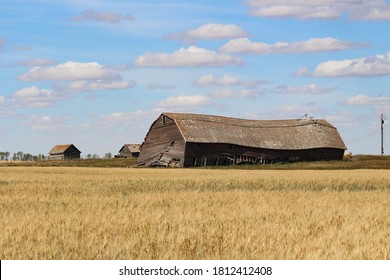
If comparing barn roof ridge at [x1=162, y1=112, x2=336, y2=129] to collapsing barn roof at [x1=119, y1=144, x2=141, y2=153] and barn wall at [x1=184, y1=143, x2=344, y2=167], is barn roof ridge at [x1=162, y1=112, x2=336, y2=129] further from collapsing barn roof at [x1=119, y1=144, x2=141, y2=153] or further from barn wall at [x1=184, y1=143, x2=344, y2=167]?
collapsing barn roof at [x1=119, y1=144, x2=141, y2=153]

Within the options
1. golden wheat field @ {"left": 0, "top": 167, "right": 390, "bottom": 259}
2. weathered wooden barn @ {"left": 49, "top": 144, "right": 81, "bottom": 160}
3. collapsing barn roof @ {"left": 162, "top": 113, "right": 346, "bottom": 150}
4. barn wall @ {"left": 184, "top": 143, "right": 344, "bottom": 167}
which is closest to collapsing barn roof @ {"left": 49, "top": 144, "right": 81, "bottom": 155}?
weathered wooden barn @ {"left": 49, "top": 144, "right": 81, "bottom": 160}

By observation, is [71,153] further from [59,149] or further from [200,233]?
[200,233]

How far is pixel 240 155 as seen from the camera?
8250 cm

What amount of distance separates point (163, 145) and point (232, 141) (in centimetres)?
857

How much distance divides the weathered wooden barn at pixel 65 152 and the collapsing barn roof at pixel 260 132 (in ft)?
177

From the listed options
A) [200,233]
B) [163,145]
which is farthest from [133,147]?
[200,233]

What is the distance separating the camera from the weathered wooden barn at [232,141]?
77500 millimetres

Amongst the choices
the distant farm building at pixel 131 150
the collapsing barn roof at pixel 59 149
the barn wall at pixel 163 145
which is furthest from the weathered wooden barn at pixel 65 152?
the barn wall at pixel 163 145

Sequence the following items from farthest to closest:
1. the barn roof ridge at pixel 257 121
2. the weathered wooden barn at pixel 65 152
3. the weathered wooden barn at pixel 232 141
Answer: the weathered wooden barn at pixel 65 152 → the barn roof ridge at pixel 257 121 → the weathered wooden barn at pixel 232 141

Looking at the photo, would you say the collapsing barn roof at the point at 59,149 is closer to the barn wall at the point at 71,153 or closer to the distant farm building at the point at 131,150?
the barn wall at the point at 71,153

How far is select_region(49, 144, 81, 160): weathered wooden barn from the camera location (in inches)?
5290

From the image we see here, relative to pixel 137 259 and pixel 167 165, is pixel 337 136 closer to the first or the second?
pixel 167 165

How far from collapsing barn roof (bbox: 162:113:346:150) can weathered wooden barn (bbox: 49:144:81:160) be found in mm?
54000

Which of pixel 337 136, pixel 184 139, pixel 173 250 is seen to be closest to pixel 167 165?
pixel 184 139
